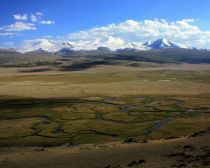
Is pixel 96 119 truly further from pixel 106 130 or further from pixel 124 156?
pixel 124 156

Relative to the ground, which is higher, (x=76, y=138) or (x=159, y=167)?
(x=159, y=167)

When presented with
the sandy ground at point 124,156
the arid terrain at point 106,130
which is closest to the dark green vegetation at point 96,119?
the arid terrain at point 106,130

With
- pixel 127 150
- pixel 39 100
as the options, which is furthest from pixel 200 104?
pixel 127 150

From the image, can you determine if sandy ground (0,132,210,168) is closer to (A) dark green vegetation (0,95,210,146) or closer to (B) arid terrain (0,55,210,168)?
(B) arid terrain (0,55,210,168)

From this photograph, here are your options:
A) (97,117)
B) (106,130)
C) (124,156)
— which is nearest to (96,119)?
(97,117)

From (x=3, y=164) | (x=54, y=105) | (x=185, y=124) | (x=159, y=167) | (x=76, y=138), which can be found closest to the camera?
(x=159, y=167)

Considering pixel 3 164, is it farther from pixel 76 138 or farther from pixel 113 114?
pixel 113 114
